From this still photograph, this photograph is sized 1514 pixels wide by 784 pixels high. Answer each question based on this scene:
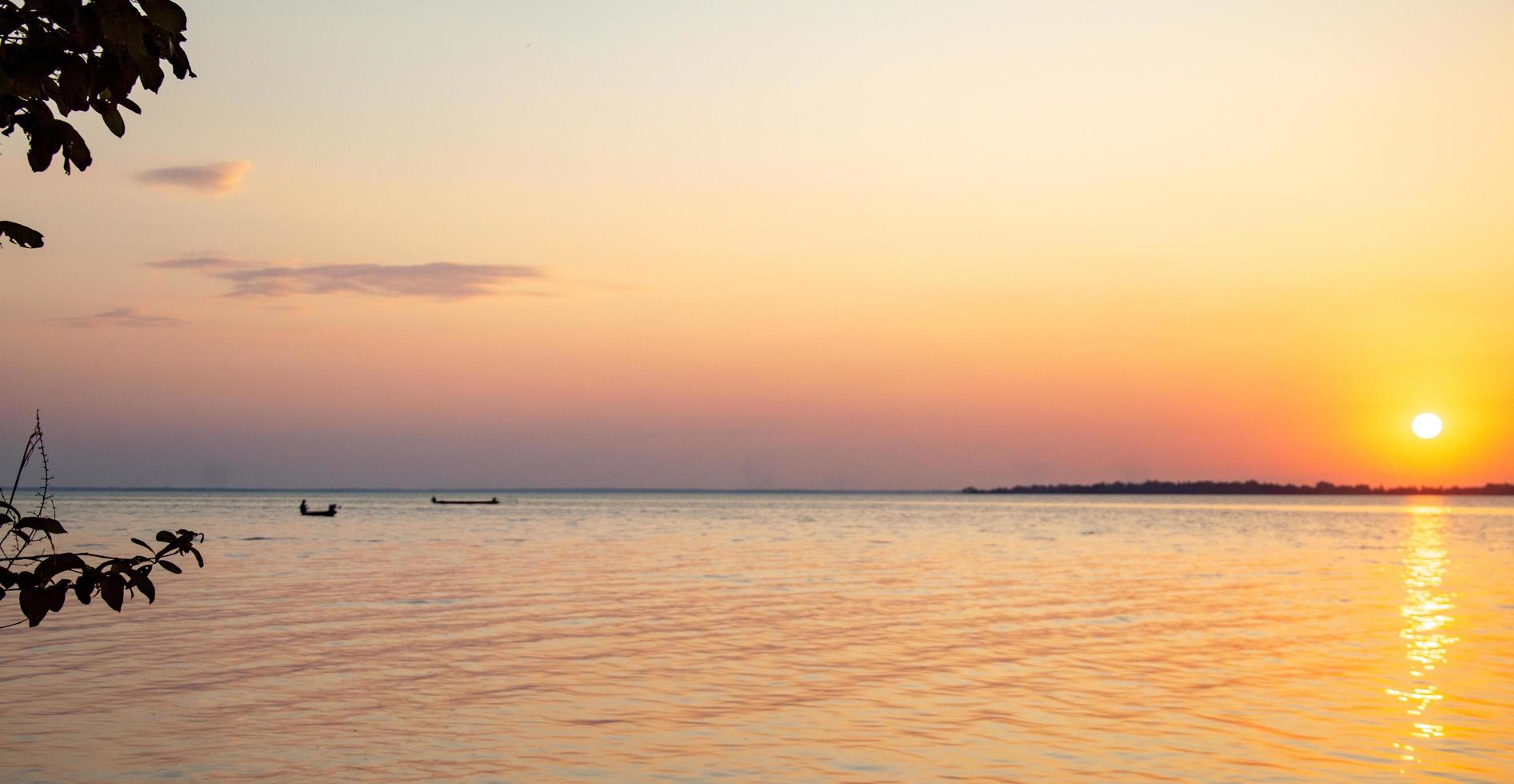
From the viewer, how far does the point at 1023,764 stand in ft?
50.0

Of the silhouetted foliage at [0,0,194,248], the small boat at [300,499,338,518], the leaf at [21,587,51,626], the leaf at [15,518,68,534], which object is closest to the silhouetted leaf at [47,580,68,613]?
the leaf at [21,587,51,626]

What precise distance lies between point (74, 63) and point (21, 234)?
0.89 metres

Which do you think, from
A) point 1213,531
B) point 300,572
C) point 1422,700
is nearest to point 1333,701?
point 1422,700

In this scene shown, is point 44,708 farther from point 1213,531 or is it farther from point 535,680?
point 1213,531

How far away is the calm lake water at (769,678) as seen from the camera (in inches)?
613

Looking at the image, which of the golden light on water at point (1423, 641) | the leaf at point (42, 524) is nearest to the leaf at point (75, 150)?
the leaf at point (42, 524)

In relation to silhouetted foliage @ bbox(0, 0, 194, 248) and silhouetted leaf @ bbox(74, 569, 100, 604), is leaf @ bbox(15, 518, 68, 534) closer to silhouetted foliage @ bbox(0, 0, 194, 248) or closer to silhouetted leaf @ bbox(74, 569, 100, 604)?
silhouetted leaf @ bbox(74, 569, 100, 604)

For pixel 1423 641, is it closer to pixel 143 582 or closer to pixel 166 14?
pixel 143 582

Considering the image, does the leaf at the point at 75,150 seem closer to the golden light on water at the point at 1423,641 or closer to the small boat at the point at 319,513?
the golden light on water at the point at 1423,641

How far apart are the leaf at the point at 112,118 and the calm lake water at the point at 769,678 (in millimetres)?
10859

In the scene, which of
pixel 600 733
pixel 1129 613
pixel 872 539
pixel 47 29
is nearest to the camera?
pixel 47 29

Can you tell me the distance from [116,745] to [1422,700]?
1958 cm

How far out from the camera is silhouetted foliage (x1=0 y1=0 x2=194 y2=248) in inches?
178

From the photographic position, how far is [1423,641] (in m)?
27.3
